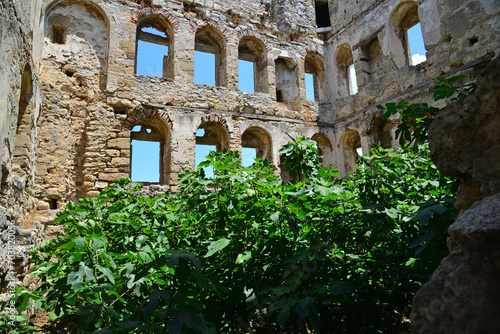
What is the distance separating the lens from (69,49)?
28.4ft

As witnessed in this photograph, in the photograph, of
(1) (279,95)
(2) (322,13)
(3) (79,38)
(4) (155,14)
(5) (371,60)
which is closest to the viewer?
(3) (79,38)

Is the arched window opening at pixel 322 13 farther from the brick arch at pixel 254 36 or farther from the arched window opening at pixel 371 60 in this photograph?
the brick arch at pixel 254 36

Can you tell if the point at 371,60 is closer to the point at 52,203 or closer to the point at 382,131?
the point at 382,131

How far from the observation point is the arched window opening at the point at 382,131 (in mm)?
10828

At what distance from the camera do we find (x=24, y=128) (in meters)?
5.41

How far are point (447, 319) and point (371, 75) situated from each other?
11.6 m

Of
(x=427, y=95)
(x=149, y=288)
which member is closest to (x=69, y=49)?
(x=149, y=288)

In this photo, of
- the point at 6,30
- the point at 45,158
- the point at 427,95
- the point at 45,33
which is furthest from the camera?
the point at 427,95

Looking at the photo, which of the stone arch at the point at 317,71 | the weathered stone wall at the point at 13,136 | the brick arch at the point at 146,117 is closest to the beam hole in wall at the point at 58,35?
the brick arch at the point at 146,117

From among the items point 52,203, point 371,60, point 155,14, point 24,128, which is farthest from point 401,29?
point 52,203

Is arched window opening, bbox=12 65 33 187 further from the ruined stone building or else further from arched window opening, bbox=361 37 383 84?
arched window opening, bbox=361 37 383 84

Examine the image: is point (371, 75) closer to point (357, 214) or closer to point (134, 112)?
point (134, 112)

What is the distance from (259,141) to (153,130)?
3670 millimetres

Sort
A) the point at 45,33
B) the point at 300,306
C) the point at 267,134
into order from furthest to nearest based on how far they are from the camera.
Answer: the point at 267,134
the point at 45,33
the point at 300,306
